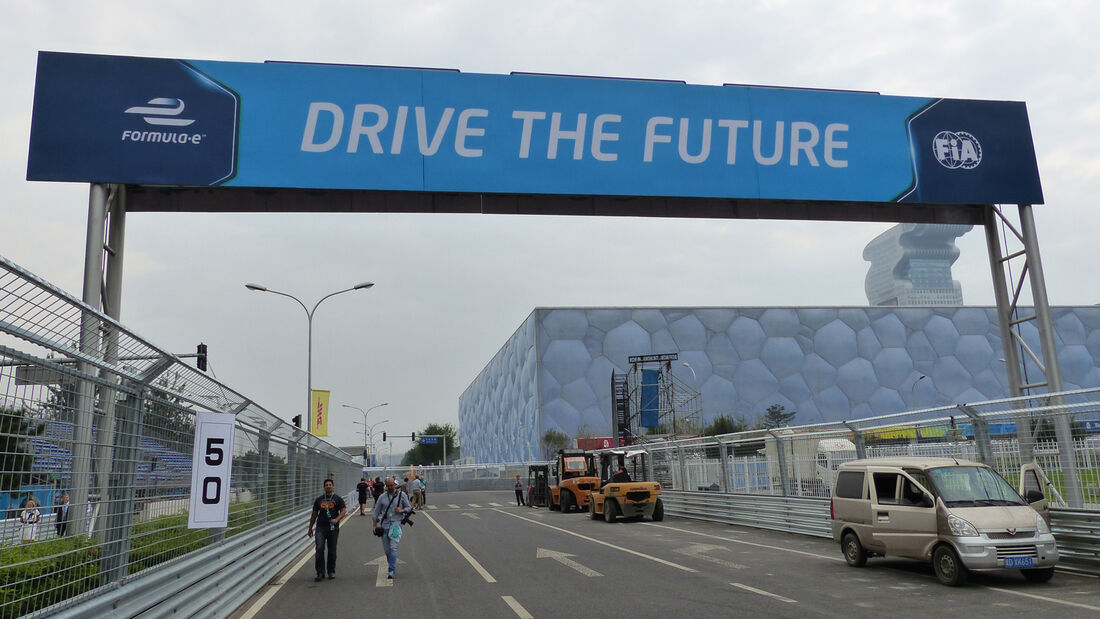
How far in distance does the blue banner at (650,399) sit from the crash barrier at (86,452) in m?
45.5

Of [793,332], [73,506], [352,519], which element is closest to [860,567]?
[73,506]

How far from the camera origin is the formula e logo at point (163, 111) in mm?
14008

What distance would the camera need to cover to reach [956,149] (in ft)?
57.6

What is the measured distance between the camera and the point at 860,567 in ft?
43.4

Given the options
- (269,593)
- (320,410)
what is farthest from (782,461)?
(320,410)

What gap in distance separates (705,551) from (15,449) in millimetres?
14136

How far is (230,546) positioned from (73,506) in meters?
5.29

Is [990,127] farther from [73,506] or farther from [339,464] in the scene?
[339,464]

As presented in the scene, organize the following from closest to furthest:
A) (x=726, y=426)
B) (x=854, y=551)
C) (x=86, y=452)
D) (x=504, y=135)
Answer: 1. (x=86, y=452)
2. (x=854, y=551)
3. (x=504, y=135)
4. (x=726, y=426)

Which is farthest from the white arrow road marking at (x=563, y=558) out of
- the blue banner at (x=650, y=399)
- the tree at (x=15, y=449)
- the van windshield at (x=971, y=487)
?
the blue banner at (x=650, y=399)

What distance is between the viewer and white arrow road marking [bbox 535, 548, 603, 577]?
13.6 metres

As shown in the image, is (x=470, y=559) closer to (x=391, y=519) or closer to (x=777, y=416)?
(x=391, y=519)

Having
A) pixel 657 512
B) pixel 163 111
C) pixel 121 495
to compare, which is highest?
pixel 163 111

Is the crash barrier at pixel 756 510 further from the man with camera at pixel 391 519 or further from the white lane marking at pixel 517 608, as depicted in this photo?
the white lane marking at pixel 517 608
